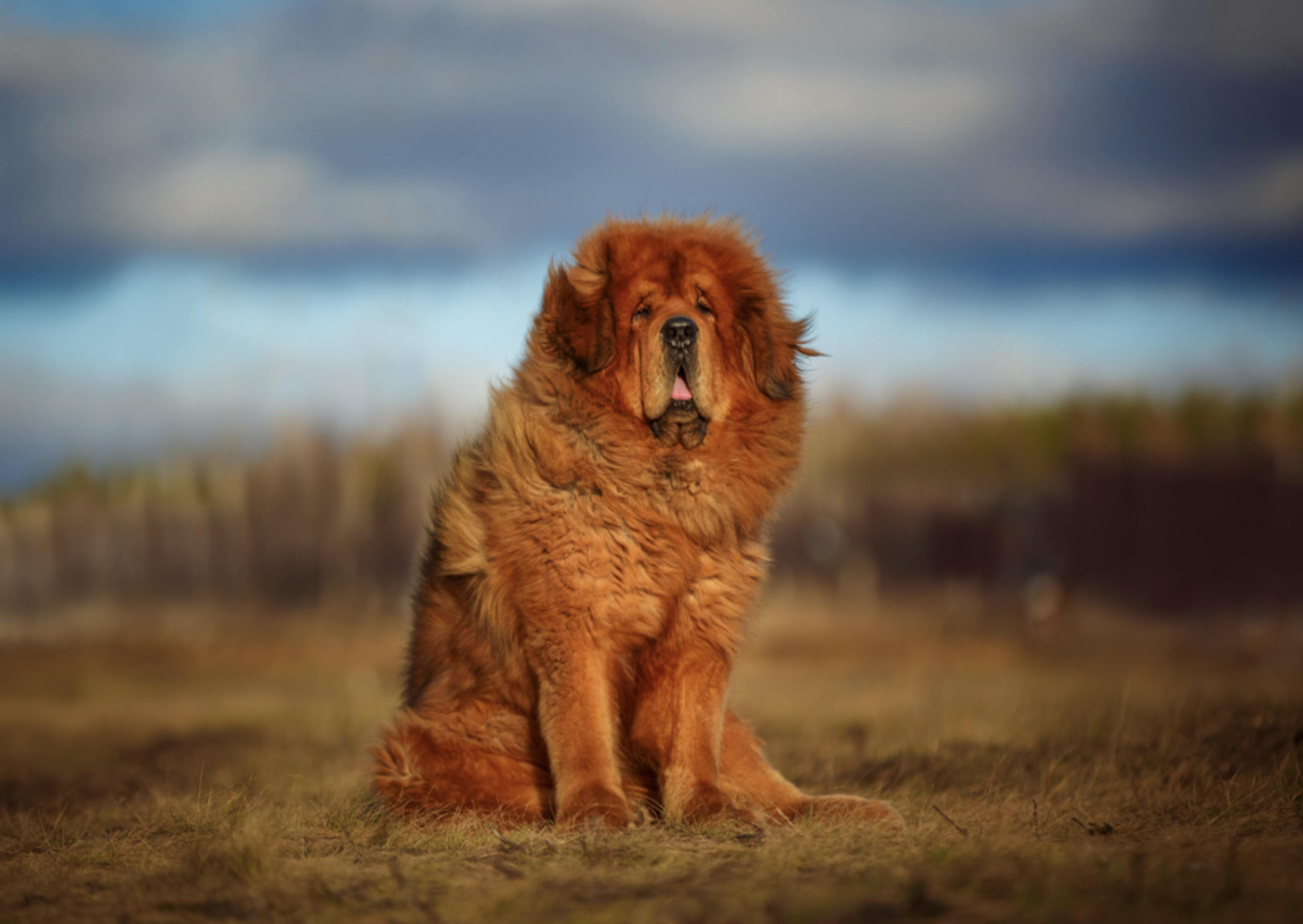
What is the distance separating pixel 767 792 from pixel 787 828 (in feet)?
2.45

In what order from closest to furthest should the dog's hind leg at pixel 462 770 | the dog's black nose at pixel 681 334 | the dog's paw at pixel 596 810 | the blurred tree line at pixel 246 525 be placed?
the dog's paw at pixel 596 810, the dog's hind leg at pixel 462 770, the dog's black nose at pixel 681 334, the blurred tree line at pixel 246 525

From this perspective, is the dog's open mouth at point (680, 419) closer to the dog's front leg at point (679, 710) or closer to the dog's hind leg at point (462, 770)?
the dog's front leg at point (679, 710)

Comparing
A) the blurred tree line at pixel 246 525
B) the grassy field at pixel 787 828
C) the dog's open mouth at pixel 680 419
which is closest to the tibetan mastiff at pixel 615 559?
the dog's open mouth at pixel 680 419

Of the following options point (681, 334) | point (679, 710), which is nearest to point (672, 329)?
point (681, 334)

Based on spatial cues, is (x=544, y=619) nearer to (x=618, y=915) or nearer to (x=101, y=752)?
(x=618, y=915)

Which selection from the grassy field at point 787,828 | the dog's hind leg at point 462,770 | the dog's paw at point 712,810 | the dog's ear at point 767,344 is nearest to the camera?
the grassy field at point 787,828

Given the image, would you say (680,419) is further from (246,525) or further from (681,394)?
(246,525)

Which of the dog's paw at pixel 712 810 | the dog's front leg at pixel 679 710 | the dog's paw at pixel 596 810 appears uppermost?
the dog's front leg at pixel 679 710

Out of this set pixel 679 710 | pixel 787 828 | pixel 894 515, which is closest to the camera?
pixel 787 828

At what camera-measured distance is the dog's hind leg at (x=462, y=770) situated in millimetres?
4762

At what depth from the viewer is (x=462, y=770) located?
485 centimetres

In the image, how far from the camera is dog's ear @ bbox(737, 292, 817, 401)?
5.24 meters

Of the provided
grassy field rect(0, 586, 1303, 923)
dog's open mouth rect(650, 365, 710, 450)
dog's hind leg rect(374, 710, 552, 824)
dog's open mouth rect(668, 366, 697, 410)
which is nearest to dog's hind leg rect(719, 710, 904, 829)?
grassy field rect(0, 586, 1303, 923)

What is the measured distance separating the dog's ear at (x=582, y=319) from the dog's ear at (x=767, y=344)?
65 cm
